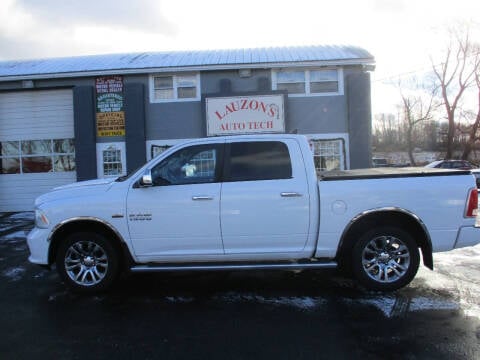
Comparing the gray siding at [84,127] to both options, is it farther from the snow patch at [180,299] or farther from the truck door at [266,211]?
the truck door at [266,211]

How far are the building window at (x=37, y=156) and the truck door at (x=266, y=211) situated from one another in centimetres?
1167

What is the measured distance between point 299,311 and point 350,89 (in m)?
11.0

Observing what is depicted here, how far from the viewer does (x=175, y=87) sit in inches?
583

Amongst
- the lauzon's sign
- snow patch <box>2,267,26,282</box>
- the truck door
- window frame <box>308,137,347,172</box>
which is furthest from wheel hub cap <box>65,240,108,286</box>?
window frame <box>308,137,347,172</box>

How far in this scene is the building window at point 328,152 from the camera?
14539 mm

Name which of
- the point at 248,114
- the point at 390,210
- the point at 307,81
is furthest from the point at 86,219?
the point at 307,81

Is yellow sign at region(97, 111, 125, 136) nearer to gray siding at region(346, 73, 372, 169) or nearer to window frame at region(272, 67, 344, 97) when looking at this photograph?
window frame at region(272, 67, 344, 97)

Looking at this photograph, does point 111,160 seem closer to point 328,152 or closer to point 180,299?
point 328,152

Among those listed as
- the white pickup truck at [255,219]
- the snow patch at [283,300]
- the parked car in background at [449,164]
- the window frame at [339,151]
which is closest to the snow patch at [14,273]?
the white pickup truck at [255,219]

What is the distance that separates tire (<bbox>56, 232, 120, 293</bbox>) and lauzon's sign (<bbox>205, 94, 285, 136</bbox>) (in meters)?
9.21

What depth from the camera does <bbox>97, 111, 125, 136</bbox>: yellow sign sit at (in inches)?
583

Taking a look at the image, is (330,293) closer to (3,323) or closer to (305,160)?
(305,160)

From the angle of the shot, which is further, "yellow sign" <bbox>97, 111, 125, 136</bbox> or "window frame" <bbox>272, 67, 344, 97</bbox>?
"yellow sign" <bbox>97, 111, 125, 136</bbox>

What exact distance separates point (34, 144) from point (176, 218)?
12273 millimetres
